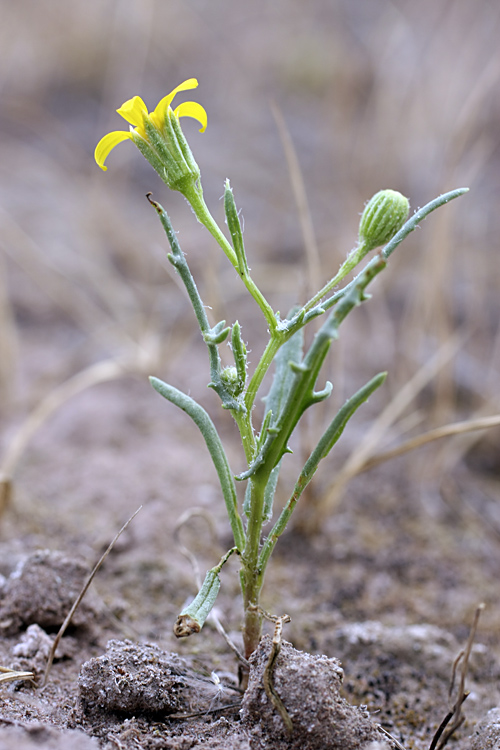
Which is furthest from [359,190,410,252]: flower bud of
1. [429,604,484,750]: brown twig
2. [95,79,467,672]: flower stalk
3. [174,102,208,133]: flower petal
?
[429,604,484,750]: brown twig

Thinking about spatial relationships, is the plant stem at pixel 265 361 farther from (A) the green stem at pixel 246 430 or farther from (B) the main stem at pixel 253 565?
(B) the main stem at pixel 253 565

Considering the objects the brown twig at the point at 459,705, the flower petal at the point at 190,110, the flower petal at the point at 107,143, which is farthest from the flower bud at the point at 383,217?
the brown twig at the point at 459,705

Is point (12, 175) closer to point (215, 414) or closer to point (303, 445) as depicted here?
point (215, 414)

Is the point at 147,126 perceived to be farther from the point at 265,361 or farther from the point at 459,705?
the point at 459,705

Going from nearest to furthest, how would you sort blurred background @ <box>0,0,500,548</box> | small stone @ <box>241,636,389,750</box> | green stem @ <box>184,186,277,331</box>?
small stone @ <box>241,636,389,750</box> → green stem @ <box>184,186,277,331</box> → blurred background @ <box>0,0,500,548</box>

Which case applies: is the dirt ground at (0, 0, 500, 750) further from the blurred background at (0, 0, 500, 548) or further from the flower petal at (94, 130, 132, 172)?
the flower petal at (94, 130, 132, 172)

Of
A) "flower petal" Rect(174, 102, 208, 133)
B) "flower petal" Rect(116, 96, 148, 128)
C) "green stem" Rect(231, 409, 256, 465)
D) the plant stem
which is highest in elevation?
"flower petal" Rect(174, 102, 208, 133)

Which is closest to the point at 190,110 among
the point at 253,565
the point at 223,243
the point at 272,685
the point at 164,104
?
the point at 164,104
